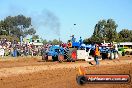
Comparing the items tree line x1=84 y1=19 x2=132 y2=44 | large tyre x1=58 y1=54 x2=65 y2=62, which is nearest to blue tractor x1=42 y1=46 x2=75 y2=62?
large tyre x1=58 y1=54 x2=65 y2=62

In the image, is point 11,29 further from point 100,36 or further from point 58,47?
point 58,47

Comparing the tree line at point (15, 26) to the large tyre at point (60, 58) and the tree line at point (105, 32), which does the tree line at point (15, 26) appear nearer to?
the tree line at point (105, 32)

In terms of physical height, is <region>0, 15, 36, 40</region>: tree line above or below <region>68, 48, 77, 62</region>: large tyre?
above

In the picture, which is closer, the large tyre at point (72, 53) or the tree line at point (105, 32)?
the large tyre at point (72, 53)

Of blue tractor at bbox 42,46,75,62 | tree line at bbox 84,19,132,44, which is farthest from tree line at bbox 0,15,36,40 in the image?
blue tractor at bbox 42,46,75,62

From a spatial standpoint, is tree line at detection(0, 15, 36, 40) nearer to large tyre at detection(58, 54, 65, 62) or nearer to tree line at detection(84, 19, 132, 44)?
tree line at detection(84, 19, 132, 44)

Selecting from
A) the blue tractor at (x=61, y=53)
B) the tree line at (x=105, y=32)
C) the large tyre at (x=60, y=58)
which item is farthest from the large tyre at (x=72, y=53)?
the tree line at (x=105, y=32)

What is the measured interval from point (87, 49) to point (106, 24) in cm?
7383

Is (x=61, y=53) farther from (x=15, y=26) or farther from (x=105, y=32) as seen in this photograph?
(x=15, y=26)

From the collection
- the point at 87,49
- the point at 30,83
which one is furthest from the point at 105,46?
the point at 30,83

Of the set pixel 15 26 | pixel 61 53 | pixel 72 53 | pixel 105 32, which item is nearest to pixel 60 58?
pixel 61 53

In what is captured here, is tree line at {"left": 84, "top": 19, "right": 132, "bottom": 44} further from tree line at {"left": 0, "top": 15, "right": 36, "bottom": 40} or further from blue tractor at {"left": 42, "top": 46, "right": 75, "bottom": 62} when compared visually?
blue tractor at {"left": 42, "top": 46, "right": 75, "bottom": 62}

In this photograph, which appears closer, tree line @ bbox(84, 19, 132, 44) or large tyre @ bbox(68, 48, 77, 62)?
large tyre @ bbox(68, 48, 77, 62)

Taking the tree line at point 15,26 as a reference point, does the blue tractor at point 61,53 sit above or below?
below
